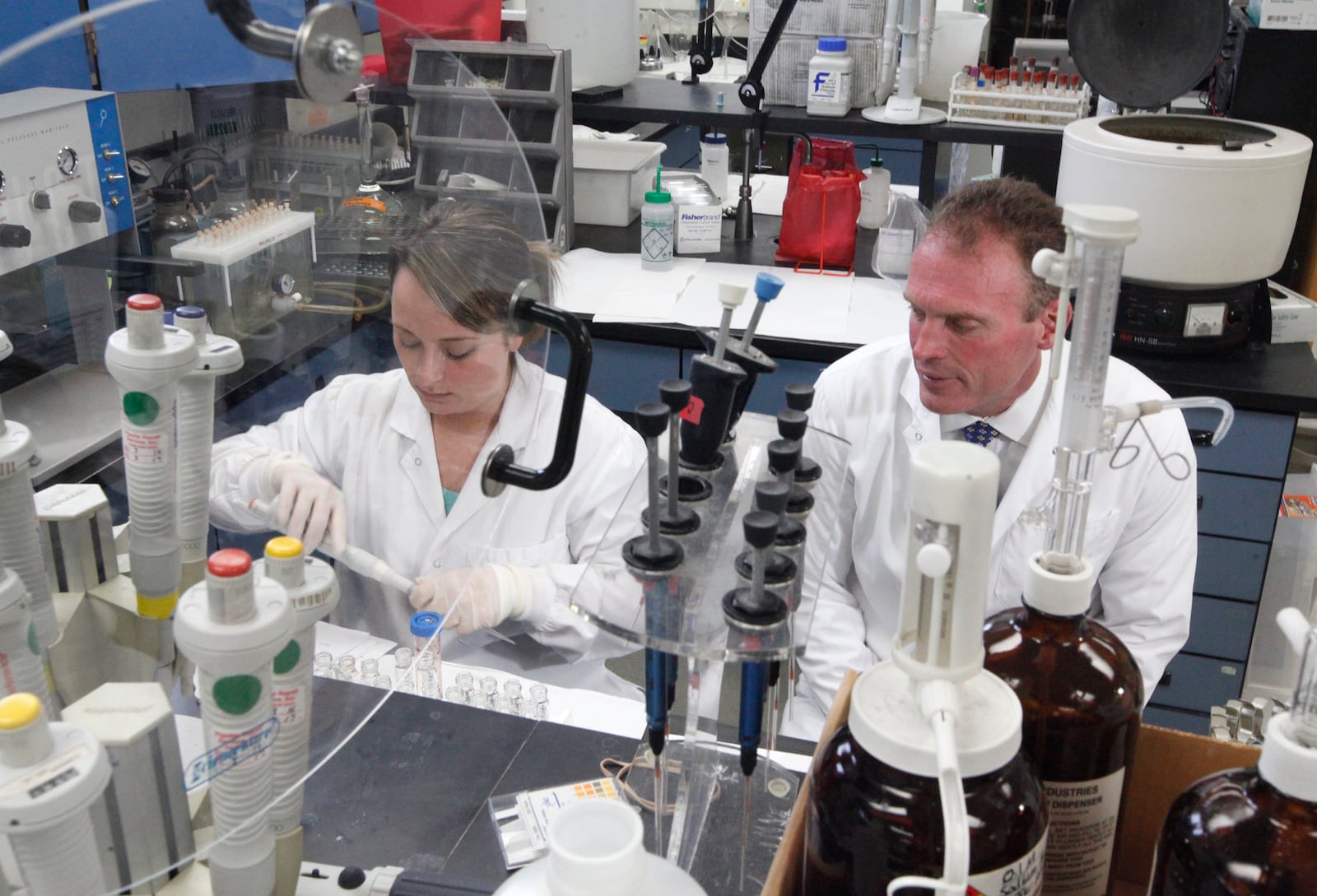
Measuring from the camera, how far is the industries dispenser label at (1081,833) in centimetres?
72

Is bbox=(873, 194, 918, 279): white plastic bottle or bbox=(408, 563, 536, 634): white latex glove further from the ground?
bbox=(408, 563, 536, 634): white latex glove

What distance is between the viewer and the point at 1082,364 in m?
0.71

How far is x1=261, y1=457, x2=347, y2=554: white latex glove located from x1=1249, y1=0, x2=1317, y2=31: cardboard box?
2.40 m

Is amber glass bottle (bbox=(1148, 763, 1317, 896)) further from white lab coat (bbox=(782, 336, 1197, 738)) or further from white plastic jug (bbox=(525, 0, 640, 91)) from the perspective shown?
white plastic jug (bbox=(525, 0, 640, 91))

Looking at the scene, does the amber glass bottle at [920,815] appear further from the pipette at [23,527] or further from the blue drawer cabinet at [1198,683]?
the blue drawer cabinet at [1198,683]

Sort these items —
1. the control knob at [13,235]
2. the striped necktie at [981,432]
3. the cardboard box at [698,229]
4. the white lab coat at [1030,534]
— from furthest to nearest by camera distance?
1. the cardboard box at [698,229]
2. the striped necktie at [981,432]
3. the white lab coat at [1030,534]
4. the control knob at [13,235]

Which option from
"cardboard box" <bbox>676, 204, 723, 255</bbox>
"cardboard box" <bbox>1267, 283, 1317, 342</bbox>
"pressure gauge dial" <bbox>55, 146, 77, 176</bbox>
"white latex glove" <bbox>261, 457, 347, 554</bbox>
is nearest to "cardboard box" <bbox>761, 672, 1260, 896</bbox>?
"white latex glove" <bbox>261, 457, 347, 554</bbox>

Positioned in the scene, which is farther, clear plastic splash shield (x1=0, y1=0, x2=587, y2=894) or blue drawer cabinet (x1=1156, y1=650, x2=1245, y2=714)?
blue drawer cabinet (x1=1156, y1=650, x2=1245, y2=714)

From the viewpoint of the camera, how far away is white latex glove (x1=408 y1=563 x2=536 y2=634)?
0.90 metres

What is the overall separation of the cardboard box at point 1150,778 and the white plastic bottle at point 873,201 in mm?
2546

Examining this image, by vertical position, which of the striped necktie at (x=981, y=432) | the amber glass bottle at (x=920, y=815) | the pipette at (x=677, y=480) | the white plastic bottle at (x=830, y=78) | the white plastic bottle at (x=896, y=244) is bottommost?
the striped necktie at (x=981, y=432)

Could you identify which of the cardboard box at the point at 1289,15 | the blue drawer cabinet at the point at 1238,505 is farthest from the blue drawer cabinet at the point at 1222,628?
the cardboard box at the point at 1289,15

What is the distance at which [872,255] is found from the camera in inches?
117

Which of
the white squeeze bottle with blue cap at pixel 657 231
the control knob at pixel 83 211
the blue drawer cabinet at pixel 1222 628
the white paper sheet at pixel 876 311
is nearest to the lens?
the control knob at pixel 83 211
